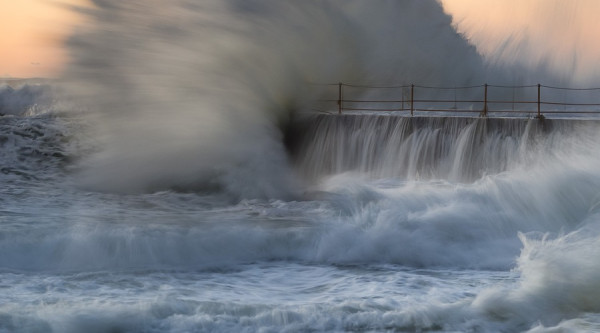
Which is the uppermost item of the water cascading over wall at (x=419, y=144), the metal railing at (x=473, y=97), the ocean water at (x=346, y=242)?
the metal railing at (x=473, y=97)

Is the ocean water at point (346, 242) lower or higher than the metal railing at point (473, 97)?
lower

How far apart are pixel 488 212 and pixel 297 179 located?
5.27m

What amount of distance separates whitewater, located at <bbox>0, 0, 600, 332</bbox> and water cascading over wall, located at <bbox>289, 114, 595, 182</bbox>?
0.03 m

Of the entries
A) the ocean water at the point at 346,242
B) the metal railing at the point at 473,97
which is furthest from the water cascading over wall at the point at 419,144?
the metal railing at the point at 473,97

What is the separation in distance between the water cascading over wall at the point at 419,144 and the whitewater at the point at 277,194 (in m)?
0.03

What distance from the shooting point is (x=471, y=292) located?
25.5 ft

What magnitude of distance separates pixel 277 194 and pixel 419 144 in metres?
2.45

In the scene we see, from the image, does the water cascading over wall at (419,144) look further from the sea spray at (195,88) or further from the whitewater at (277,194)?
the sea spray at (195,88)

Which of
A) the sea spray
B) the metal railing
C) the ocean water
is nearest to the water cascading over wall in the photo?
the ocean water

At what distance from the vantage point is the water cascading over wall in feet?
41.8

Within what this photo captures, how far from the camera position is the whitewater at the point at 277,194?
723 centimetres

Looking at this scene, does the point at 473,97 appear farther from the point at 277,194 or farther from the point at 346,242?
the point at 346,242

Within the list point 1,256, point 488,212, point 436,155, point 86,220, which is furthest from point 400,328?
point 436,155

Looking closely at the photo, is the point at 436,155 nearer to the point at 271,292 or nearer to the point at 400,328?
the point at 271,292
